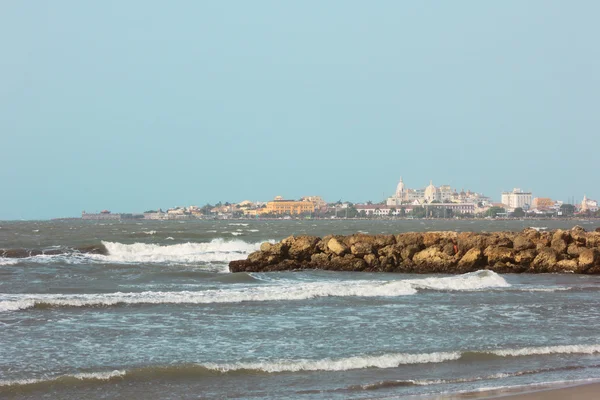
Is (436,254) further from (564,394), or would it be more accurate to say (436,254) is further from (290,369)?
(564,394)

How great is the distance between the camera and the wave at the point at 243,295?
613 inches

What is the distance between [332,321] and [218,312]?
261 centimetres

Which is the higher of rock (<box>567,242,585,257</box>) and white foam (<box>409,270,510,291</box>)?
rock (<box>567,242,585,257</box>)

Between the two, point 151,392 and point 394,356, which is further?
point 394,356

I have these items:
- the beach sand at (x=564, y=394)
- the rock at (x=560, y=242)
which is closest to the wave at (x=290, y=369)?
the beach sand at (x=564, y=394)

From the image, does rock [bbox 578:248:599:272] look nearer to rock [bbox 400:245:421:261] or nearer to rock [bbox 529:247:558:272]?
rock [bbox 529:247:558:272]

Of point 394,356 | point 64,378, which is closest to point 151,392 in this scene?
point 64,378

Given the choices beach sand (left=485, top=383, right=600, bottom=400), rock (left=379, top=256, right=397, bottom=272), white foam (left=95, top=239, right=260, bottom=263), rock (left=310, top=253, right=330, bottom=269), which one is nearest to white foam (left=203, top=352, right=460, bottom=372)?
beach sand (left=485, top=383, right=600, bottom=400)

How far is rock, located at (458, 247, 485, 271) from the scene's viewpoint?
24.5 meters

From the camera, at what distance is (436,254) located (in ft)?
83.1

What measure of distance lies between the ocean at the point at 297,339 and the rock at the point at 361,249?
19.8 feet

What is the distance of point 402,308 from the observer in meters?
15.0

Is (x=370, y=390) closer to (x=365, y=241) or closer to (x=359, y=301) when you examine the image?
(x=359, y=301)

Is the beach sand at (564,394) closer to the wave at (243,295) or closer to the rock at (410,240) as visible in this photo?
the wave at (243,295)
